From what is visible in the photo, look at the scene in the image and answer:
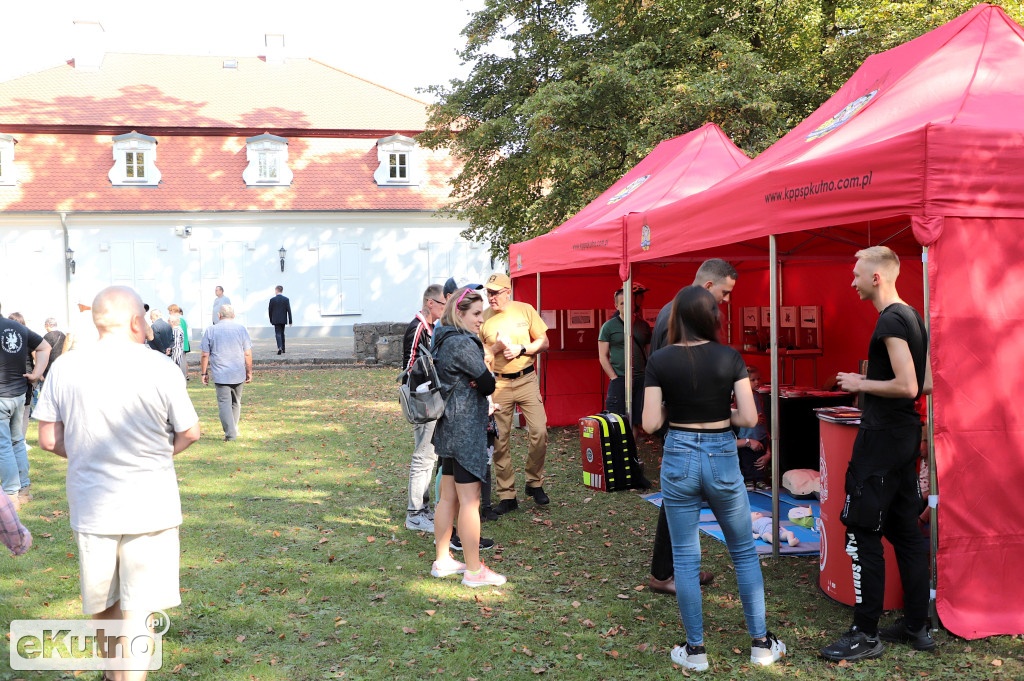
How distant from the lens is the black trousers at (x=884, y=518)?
4004 millimetres

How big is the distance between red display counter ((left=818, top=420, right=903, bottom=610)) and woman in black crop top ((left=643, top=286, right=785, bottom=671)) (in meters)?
0.92

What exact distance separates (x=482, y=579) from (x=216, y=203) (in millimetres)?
26154

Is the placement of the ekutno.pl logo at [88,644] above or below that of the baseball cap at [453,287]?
below

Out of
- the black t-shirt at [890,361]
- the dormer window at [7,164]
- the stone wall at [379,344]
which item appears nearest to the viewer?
the black t-shirt at [890,361]

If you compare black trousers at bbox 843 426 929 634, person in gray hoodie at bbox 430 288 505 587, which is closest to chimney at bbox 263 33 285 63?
person in gray hoodie at bbox 430 288 505 587

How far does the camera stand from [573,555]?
5.98m

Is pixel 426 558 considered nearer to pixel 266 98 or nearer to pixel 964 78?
pixel 964 78

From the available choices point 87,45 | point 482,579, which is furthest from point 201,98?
point 482,579

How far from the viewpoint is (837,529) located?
4699 mm

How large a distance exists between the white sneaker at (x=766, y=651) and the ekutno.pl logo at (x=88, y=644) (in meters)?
2.72

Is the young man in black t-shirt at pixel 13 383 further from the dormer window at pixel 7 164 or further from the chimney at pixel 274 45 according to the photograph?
the chimney at pixel 274 45

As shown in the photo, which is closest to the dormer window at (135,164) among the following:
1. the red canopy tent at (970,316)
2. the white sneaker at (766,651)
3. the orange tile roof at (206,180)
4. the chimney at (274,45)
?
the orange tile roof at (206,180)

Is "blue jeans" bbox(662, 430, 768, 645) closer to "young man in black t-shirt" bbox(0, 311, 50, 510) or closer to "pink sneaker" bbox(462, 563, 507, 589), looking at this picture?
"pink sneaker" bbox(462, 563, 507, 589)

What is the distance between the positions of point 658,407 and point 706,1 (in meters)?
14.3
